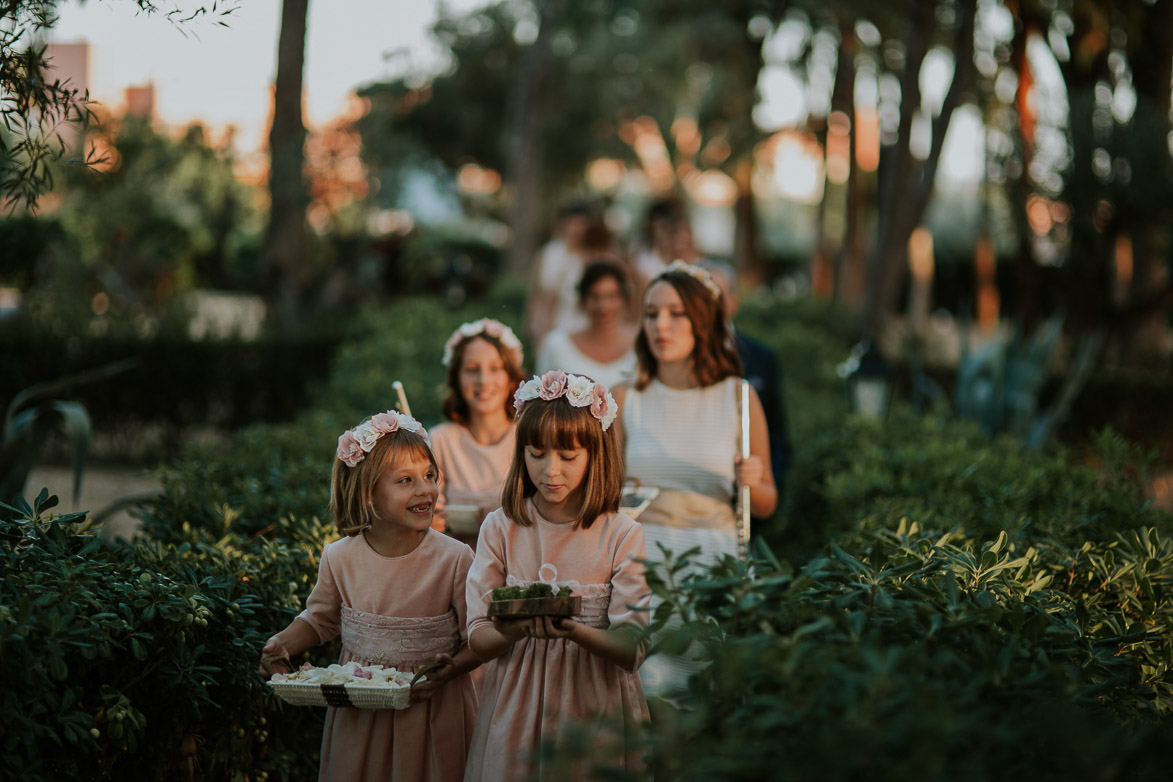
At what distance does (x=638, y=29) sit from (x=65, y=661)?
32254mm

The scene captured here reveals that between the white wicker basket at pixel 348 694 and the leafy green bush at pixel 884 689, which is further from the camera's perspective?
the white wicker basket at pixel 348 694

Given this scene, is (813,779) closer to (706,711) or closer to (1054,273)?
(706,711)

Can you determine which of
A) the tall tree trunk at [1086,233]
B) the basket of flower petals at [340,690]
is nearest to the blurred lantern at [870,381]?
the basket of flower petals at [340,690]

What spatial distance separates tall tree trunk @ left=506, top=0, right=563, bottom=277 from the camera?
2052 cm

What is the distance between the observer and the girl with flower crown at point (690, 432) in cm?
450

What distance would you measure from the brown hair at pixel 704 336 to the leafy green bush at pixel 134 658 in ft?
5.85

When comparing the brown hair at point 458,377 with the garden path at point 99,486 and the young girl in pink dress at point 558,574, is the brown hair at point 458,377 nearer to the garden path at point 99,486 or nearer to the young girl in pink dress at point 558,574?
the young girl in pink dress at point 558,574

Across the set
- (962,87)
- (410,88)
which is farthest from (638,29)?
(962,87)

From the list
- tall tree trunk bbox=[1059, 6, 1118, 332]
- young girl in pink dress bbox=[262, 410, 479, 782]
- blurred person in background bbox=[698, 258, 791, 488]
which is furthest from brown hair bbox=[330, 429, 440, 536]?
tall tree trunk bbox=[1059, 6, 1118, 332]

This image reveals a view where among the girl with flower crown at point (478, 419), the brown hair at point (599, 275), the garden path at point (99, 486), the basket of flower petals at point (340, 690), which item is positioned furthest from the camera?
the garden path at point (99, 486)

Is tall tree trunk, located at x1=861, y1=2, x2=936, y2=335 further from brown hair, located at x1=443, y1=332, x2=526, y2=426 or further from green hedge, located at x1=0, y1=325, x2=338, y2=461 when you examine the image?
brown hair, located at x1=443, y1=332, x2=526, y2=426

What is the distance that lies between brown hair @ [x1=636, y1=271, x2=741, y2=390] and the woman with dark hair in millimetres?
1241

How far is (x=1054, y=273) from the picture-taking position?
14766 millimetres

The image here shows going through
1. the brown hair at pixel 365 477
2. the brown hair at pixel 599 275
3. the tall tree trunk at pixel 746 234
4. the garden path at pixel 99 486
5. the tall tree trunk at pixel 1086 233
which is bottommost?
the garden path at pixel 99 486
